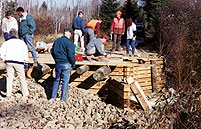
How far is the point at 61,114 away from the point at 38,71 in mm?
1958

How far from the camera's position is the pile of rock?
14.3ft

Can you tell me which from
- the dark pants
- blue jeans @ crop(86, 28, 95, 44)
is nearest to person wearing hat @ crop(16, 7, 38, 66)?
blue jeans @ crop(86, 28, 95, 44)

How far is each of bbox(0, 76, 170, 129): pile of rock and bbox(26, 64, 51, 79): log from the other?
544 mm

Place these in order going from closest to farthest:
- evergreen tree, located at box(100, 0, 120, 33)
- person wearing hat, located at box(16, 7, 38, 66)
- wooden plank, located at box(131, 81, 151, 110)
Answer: wooden plank, located at box(131, 81, 151, 110)
person wearing hat, located at box(16, 7, 38, 66)
evergreen tree, located at box(100, 0, 120, 33)

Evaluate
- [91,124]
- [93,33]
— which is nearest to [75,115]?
[91,124]

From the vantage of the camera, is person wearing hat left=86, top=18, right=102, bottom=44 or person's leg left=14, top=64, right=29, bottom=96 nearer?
person's leg left=14, top=64, right=29, bottom=96

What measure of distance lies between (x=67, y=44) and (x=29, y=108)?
1773 mm

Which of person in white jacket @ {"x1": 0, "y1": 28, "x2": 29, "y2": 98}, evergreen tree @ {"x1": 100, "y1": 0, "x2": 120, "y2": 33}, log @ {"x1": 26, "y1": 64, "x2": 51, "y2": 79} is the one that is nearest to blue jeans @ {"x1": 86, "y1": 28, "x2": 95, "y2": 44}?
log @ {"x1": 26, "y1": 64, "x2": 51, "y2": 79}

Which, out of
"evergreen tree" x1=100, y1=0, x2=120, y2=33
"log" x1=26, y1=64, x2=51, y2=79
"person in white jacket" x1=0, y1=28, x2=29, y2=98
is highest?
"evergreen tree" x1=100, y1=0, x2=120, y2=33

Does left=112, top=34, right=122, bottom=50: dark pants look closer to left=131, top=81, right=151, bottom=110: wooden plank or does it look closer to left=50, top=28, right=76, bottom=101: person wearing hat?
left=131, top=81, right=151, bottom=110: wooden plank

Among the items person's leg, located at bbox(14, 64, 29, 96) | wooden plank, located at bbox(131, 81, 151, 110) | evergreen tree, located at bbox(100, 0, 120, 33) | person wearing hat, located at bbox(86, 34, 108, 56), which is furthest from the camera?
evergreen tree, located at bbox(100, 0, 120, 33)

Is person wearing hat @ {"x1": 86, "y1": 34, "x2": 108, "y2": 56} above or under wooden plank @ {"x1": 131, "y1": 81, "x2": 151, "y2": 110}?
above

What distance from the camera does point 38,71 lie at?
6.35m

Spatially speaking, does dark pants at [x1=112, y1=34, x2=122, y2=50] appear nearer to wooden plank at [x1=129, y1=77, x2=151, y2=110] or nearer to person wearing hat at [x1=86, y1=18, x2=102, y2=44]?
person wearing hat at [x1=86, y1=18, x2=102, y2=44]
